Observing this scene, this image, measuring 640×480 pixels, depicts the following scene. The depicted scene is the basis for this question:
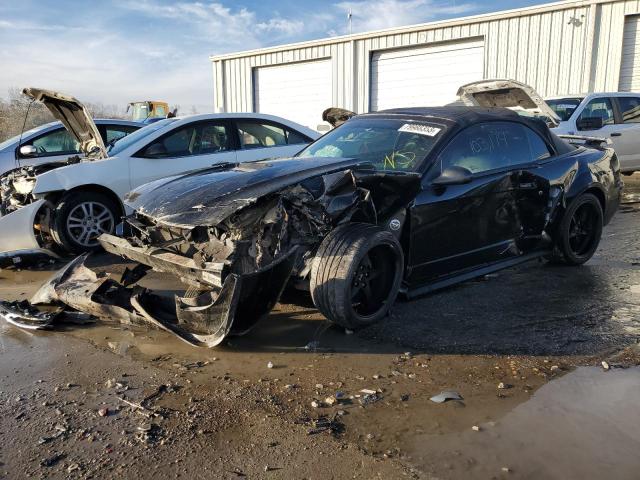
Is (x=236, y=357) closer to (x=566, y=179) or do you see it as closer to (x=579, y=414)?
(x=579, y=414)

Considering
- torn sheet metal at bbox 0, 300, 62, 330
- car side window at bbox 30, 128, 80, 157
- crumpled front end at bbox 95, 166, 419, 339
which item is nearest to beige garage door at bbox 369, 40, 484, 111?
car side window at bbox 30, 128, 80, 157

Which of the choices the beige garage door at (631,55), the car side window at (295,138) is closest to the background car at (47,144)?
the car side window at (295,138)

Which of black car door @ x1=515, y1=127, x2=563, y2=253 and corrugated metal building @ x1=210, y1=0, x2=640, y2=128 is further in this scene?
corrugated metal building @ x1=210, y1=0, x2=640, y2=128

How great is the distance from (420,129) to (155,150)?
11.6ft

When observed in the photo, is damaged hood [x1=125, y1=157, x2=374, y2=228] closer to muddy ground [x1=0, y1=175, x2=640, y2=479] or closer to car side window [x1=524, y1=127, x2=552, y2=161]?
muddy ground [x1=0, y1=175, x2=640, y2=479]

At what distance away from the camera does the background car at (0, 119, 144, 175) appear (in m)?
8.73

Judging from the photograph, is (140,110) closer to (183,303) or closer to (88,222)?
(88,222)

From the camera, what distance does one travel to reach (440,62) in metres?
17.3

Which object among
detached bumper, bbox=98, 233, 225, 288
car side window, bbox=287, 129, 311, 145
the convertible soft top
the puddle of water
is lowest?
the puddle of water

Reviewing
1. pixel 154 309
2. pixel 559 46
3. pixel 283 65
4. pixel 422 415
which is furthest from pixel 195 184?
pixel 283 65

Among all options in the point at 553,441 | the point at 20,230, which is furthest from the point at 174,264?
the point at 20,230

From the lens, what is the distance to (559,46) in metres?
15.4

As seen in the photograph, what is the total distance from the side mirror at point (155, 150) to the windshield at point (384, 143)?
235 cm

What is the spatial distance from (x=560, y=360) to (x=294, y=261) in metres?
1.79
